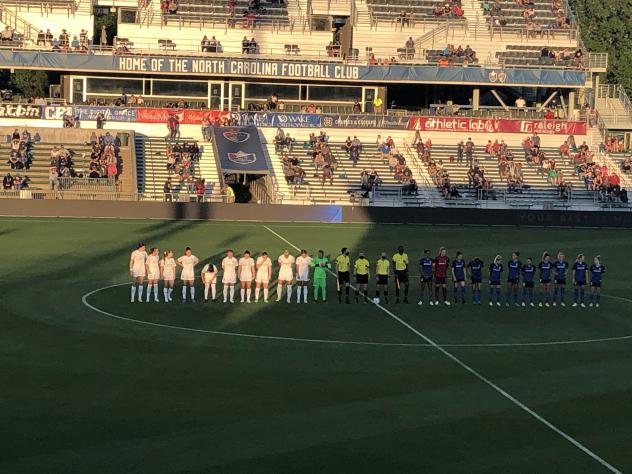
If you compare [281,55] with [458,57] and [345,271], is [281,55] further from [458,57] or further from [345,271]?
[345,271]

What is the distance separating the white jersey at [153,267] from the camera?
35281 millimetres

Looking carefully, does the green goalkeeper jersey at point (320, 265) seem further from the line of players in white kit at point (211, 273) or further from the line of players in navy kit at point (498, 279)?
the line of players in navy kit at point (498, 279)

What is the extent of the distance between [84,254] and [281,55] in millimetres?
33056

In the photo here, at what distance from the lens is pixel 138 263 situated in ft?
116

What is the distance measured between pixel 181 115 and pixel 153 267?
3845 cm

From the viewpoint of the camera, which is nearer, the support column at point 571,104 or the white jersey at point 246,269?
the white jersey at point 246,269

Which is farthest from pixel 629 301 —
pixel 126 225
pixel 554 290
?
pixel 126 225

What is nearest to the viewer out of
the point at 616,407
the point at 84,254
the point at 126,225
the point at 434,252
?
the point at 616,407

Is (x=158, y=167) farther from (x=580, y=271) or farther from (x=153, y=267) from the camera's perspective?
(x=580, y=271)

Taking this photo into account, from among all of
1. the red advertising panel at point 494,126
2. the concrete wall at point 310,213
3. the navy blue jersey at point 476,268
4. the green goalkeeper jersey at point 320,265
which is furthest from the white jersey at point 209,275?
the red advertising panel at point 494,126

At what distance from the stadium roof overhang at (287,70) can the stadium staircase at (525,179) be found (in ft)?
15.0

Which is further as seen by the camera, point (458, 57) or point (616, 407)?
point (458, 57)

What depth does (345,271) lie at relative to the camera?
36812mm

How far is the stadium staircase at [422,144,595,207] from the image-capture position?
2660 inches
